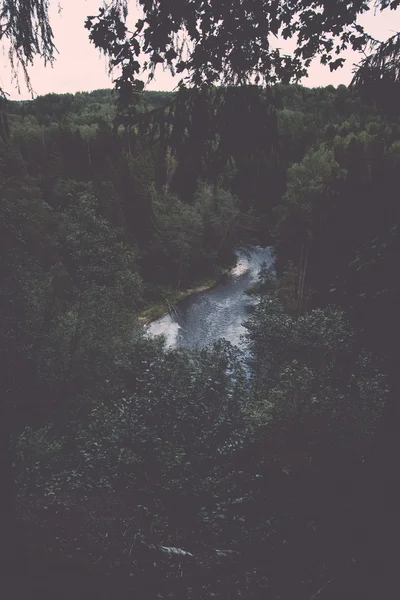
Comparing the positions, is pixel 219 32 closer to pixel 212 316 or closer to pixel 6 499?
pixel 6 499

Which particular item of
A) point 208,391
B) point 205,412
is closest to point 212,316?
point 208,391

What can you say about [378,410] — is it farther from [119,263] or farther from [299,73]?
[119,263]

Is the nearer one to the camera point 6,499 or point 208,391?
point 6,499

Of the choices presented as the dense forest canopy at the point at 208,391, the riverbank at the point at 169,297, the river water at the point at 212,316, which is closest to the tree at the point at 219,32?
the dense forest canopy at the point at 208,391

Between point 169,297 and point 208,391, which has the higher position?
point 208,391

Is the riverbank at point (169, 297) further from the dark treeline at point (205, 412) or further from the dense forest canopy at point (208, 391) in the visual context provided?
the dense forest canopy at point (208, 391)

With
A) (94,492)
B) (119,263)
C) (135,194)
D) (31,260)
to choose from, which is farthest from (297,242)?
(94,492)

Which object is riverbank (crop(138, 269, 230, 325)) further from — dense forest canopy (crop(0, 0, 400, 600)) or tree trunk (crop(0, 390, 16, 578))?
tree trunk (crop(0, 390, 16, 578))
